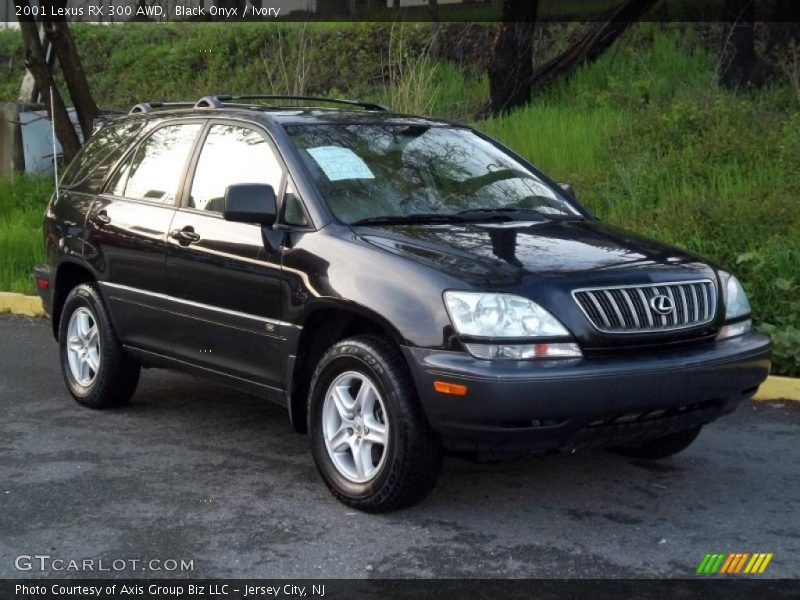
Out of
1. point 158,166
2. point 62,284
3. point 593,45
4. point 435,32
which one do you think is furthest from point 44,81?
point 158,166

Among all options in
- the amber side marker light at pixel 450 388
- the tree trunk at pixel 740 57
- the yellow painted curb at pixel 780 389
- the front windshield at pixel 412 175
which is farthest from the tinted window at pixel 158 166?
the tree trunk at pixel 740 57

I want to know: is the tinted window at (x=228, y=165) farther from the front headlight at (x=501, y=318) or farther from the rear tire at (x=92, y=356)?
the front headlight at (x=501, y=318)

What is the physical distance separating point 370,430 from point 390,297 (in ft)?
1.93

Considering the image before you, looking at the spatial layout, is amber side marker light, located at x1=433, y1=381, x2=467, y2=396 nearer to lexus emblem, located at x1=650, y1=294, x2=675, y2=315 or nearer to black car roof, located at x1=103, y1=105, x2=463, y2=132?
lexus emblem, located at x1=650, y1=294, x2=675, y2=315

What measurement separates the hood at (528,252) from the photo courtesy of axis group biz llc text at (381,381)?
21mm

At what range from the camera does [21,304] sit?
10891 millimetres

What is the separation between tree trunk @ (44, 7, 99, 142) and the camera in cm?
1380

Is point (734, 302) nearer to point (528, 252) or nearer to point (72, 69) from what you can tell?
point (528, 252)

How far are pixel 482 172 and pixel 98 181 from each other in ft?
8.06

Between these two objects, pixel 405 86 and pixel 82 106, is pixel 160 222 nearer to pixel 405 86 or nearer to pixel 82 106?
pixel 405 86

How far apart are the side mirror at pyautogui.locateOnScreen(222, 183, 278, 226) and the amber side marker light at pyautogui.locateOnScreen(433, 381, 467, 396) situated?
4.38ft

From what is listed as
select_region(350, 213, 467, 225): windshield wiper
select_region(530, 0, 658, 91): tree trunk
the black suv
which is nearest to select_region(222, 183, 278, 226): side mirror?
the black suv

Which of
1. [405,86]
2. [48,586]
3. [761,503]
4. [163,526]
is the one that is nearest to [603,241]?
[761,503]

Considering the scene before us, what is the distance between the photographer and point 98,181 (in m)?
7.27
